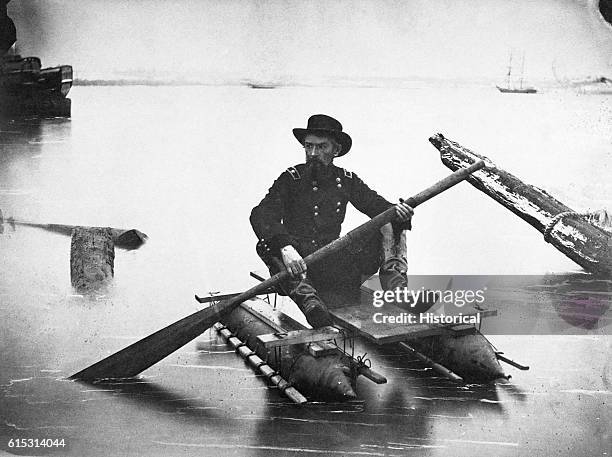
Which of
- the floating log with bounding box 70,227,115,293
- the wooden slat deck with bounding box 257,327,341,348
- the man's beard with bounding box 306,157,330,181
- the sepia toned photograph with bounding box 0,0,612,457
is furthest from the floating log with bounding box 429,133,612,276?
the floating log with bounding box 70,227,115,293

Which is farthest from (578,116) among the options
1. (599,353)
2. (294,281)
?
(294,281)

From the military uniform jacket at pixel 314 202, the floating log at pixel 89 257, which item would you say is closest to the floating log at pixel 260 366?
the military uniform jacket at pixel 314 202

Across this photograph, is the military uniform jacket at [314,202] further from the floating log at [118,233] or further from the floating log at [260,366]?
the floating log at [118,233]

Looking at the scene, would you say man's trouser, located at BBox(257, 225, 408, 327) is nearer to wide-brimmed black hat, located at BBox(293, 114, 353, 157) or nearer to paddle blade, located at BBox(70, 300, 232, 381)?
paddle blade, located at BBox(70, 300, 232, 381)

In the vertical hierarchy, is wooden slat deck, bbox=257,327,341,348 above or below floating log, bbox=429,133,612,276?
below

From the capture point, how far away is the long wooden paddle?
4.14 metres

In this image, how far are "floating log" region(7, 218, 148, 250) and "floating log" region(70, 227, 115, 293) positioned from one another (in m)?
0.04

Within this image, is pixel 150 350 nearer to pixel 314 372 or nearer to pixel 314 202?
pixel 314 372

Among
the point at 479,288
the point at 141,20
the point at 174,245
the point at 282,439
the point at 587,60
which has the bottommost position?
the point at 282,439

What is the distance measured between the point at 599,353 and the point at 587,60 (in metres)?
1.72

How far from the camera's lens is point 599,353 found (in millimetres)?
4531

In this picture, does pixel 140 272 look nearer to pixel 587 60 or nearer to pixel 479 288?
pixel 479 288

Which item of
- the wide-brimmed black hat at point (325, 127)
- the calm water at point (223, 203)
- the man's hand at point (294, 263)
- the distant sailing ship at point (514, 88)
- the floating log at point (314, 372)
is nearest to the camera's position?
the floating log at point (314, 372)

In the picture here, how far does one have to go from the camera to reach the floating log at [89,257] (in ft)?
16.4
